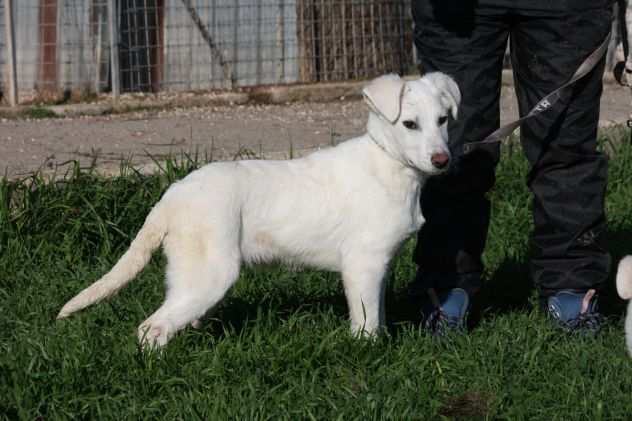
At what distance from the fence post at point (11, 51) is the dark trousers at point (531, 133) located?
5633 millimetres

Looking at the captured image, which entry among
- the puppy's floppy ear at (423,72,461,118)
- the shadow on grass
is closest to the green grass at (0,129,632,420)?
the shadow on grass

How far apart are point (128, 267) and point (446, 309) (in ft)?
4.55

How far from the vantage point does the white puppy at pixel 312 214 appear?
12.8ft

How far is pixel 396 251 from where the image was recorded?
4199 millimetres

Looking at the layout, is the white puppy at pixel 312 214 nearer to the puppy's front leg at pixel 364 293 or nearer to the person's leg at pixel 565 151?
the puppy's front leg at pixel 364 293

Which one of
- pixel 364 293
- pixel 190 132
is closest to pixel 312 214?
pixel 364 293

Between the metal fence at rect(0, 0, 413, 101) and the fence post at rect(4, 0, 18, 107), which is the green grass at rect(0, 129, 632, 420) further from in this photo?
the metal fence at rect(0, 0, 413, 101)

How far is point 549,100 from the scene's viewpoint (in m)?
4.26

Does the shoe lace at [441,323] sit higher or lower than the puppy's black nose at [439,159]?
lower

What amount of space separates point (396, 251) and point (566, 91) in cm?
96

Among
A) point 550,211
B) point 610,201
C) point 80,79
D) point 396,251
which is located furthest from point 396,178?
point 80,79

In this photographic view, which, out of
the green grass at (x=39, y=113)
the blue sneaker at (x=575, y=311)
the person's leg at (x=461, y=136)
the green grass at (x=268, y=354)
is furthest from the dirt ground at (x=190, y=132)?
the blue sneaker at (x=575, y=311)

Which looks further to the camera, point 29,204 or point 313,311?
point 29,204

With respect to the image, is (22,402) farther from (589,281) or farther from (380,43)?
(380,43)
